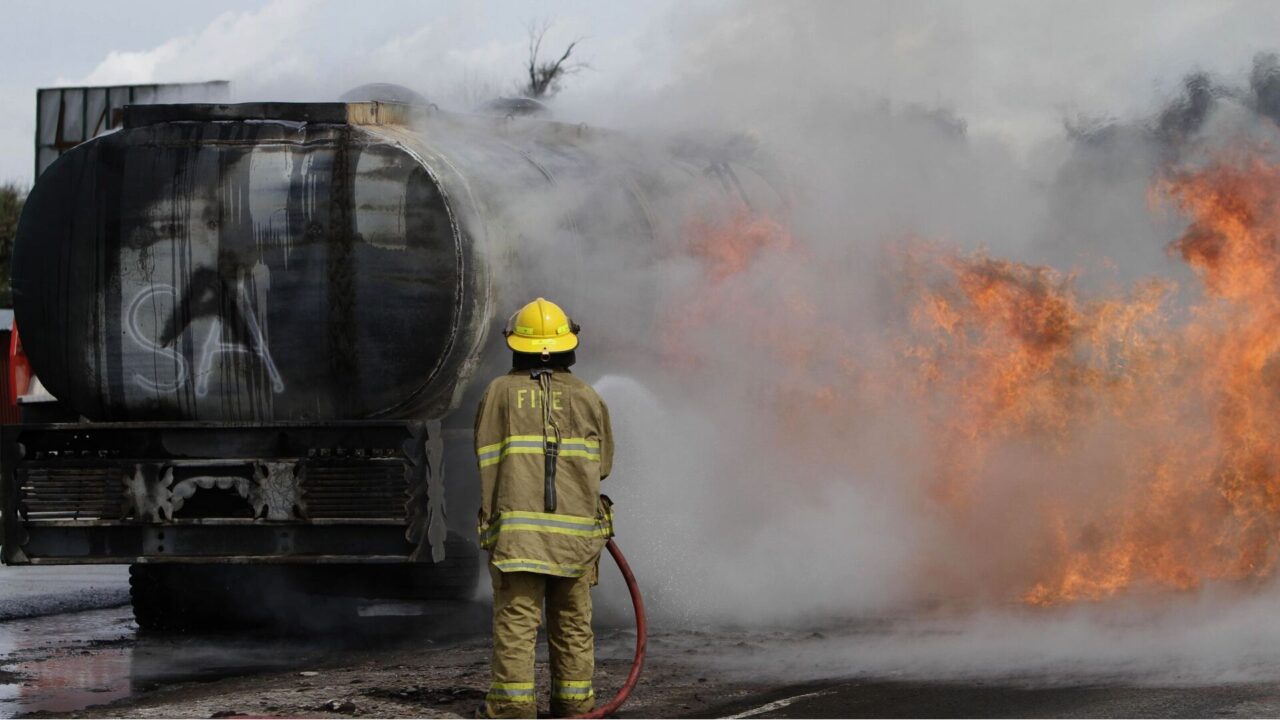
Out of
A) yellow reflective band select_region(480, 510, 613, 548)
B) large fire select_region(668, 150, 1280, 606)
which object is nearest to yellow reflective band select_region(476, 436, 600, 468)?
yellow reflective band select_region(480, 510, 613, 548)

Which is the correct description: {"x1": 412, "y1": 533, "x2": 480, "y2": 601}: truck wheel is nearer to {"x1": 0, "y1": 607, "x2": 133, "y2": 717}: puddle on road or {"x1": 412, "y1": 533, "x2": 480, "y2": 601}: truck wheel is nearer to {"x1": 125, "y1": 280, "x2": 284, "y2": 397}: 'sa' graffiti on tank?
{"x1": 125, "y1": 280, "x2": 284, "y2": 397}: 'sa' graffiti on tank

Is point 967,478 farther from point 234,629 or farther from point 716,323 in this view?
point 234,629

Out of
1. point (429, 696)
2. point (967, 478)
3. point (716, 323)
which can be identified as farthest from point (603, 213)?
point (429, 696)

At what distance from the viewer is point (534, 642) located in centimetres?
689

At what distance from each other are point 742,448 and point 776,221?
172 centimetres

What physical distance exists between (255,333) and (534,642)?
2601 millimetres

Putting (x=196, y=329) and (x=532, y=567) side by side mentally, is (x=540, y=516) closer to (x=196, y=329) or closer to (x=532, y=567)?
(x=532, y=567)

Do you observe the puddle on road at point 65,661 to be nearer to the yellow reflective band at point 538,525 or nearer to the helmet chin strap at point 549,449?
the yellow reflective band at point 538,525

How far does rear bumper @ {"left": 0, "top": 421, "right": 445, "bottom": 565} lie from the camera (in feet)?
27.5

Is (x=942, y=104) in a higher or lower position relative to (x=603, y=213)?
higher

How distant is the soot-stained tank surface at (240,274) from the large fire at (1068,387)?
7.92ft

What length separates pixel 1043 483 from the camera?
10344 mm

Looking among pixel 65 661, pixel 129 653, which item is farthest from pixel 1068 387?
pixel 65 661

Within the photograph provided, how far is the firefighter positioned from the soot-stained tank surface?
1.59 m
